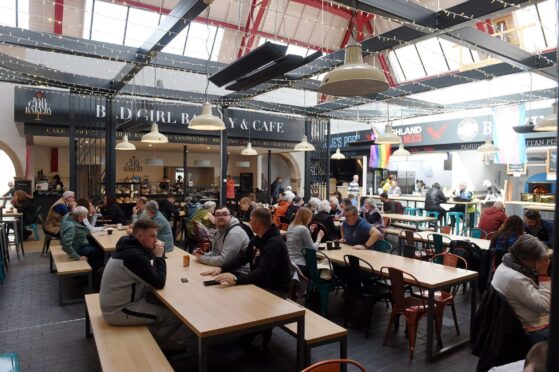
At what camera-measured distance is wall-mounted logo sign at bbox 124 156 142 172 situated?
17.6 m

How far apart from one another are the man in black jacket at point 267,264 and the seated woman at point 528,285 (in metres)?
1.76

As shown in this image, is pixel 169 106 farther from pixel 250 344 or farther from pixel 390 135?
pixel 250 344

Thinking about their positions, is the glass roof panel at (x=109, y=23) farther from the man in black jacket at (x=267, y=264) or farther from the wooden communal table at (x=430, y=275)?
the wooden communal table at (x=430, y=275)

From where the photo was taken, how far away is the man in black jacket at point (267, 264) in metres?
3.54

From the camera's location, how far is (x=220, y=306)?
290cm

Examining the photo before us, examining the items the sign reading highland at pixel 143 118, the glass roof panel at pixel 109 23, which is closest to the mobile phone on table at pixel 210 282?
the sign reading highland at pixel 143 118

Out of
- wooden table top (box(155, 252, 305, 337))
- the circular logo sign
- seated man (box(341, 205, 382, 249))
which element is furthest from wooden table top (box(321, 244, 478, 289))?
the circular logo sign

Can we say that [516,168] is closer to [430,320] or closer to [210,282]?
[430,320]

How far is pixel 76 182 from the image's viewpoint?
28.5 feet

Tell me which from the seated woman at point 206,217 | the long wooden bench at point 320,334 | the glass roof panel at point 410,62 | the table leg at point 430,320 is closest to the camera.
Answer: the long wooden bench at point 320,334

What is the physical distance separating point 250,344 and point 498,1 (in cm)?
440

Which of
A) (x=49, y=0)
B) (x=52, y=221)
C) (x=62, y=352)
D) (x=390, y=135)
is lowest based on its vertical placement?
(x=62, y=352)

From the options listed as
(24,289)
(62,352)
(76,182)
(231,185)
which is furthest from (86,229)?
(231,185)

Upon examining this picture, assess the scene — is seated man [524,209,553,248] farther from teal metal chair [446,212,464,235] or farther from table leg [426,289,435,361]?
teal metal chair [446,212,464,235]
